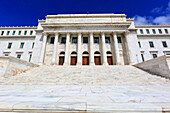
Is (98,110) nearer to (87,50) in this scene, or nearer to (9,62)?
(9,62)

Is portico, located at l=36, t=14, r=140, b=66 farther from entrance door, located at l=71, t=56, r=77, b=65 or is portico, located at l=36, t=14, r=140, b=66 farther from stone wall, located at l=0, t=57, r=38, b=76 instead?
stone wall, located at l=0, t=57, r=38, b=76

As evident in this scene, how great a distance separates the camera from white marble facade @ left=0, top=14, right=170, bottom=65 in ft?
67.8

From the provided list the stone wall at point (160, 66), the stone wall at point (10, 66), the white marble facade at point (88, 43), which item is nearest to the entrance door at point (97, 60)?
the white marble facade at point (88, 43)

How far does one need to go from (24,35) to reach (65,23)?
51.4 ft

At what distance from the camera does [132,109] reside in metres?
1.92

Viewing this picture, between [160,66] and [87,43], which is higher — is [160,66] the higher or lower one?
the lower one

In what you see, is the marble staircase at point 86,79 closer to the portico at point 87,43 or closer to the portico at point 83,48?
the portico at point 83,48

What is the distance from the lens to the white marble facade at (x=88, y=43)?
20667 mm

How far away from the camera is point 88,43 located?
22.6m

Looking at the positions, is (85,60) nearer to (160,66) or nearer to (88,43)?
(88,43)

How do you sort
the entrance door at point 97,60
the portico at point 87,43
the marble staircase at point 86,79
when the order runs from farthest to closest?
the entrance door at point 97,60
the portico at point 87,43
the marble staircase at point 86,79

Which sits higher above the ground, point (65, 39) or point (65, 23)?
point (65, 23)

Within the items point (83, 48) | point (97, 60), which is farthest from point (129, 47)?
point (83, 48)

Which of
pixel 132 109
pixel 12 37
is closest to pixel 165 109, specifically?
pixel 132 109
